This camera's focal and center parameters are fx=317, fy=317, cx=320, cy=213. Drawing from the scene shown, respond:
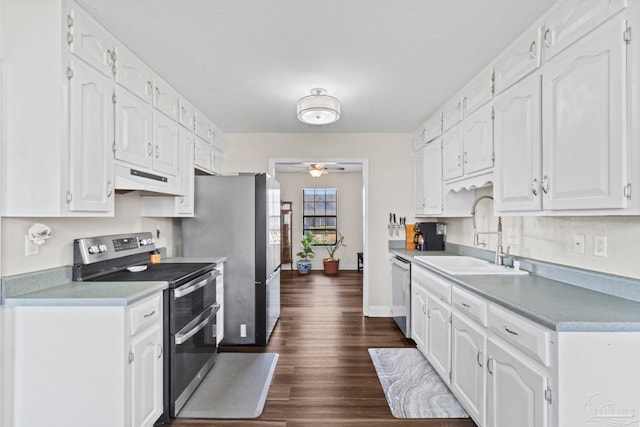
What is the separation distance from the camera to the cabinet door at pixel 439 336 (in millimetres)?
2338

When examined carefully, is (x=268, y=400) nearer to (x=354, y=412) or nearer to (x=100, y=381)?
(x=354, y=412)

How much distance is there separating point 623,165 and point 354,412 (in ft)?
6.75

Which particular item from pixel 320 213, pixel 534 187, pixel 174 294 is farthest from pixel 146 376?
pixel 320 213

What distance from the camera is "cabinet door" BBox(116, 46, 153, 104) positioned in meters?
2.03

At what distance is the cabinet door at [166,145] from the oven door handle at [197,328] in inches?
48.3

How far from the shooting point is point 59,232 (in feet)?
6.28

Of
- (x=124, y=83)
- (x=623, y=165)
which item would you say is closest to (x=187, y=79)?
(x=124, y=83)

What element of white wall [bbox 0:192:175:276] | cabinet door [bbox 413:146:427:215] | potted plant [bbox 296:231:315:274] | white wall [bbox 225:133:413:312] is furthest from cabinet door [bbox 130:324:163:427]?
potted plant [bbox 296:231:315:274]

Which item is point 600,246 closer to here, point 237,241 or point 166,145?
point 237,241

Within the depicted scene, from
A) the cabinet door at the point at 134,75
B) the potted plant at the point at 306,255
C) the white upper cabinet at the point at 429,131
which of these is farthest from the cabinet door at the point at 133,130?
the potted plant at the point at 306,255

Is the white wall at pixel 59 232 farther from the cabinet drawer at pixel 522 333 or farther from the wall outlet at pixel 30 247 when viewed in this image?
the cabinet drawer at pixel 522 333

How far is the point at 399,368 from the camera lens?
9.16 feet

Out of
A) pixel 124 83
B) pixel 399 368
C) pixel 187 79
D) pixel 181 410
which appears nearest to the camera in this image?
pixel 124 83

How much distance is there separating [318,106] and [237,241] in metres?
1.55
